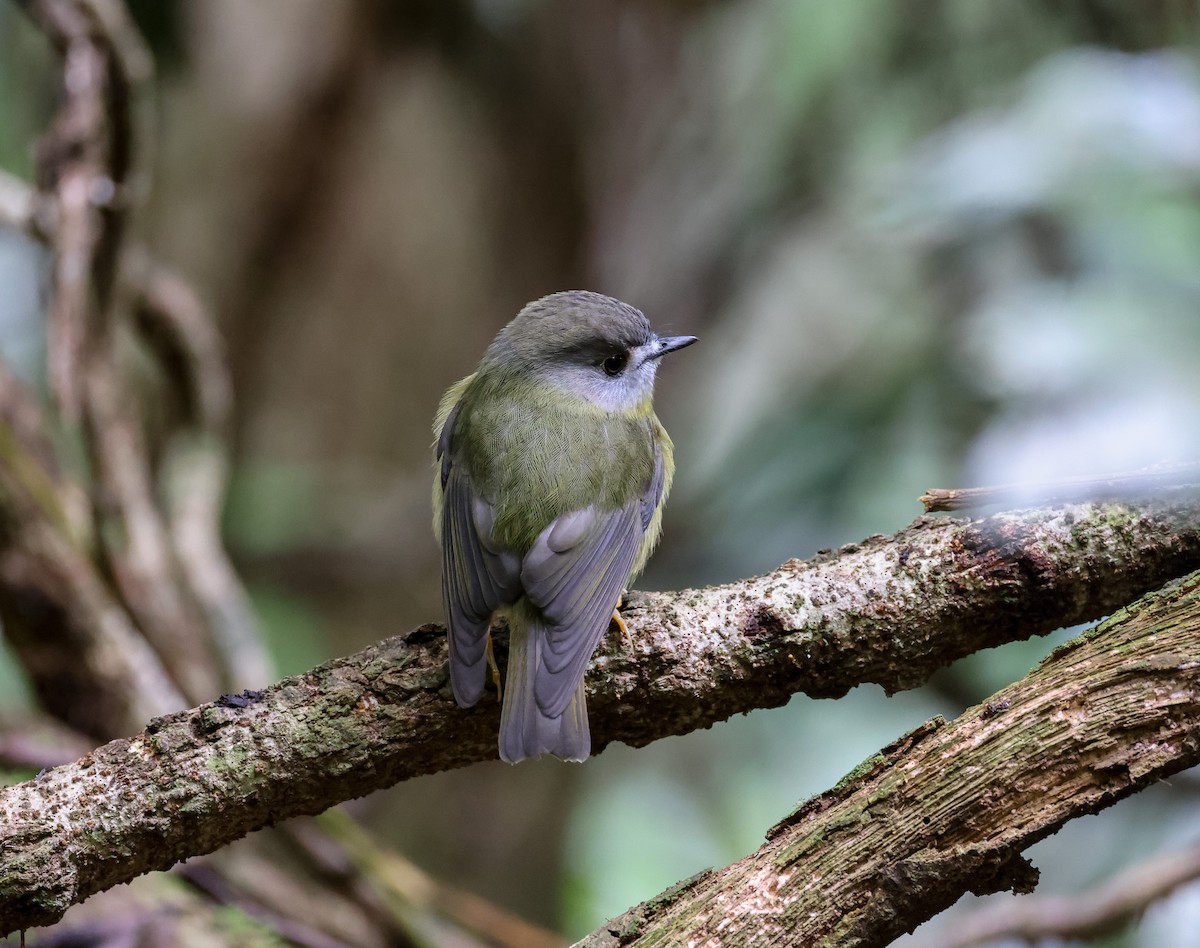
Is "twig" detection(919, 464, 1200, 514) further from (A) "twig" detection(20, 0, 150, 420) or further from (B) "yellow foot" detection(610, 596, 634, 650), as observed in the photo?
(A) "twig" detection(20, 0, 150, 420)

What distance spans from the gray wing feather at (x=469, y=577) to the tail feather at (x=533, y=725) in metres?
0.08

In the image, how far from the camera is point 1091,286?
150 inches

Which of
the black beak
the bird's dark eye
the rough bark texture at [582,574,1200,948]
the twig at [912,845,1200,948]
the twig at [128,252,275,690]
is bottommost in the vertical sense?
the rough bark texture at [582,574,1200,948]

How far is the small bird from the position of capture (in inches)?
81.6

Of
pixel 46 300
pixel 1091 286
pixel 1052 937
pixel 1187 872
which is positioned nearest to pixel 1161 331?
pixel 1091 286

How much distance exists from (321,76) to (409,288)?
1144 mm

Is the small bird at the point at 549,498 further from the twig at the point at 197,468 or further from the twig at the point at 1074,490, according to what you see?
the twig at the point at 197,468

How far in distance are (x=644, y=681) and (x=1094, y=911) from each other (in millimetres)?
1817

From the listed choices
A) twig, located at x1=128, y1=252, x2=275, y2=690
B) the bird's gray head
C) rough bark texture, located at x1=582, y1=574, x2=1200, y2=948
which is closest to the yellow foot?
rough bark texture, located at x1=582, y1=574, x2=1200, y2=948

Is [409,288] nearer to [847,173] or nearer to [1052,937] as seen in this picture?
[847,173]

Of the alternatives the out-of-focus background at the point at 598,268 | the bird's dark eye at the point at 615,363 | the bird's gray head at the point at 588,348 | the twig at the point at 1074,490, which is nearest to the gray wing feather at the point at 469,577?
the bird's gray head at the point at 588,348

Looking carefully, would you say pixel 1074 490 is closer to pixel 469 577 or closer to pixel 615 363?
pixel 469 577

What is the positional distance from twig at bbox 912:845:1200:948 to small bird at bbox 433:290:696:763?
1488mm

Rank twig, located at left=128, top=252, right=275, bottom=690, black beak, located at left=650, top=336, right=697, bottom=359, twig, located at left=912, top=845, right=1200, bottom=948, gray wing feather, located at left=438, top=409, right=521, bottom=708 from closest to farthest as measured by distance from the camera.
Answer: gray wing feather, located at left=438, top=409, right=521, bottom=708
twig, located at left=912, top=845, right=1200, bottom=948
black beak, located at left=650, top=336, right=697, bottom=359
twig, located at left=128, top=252, right=275, bottom=690
